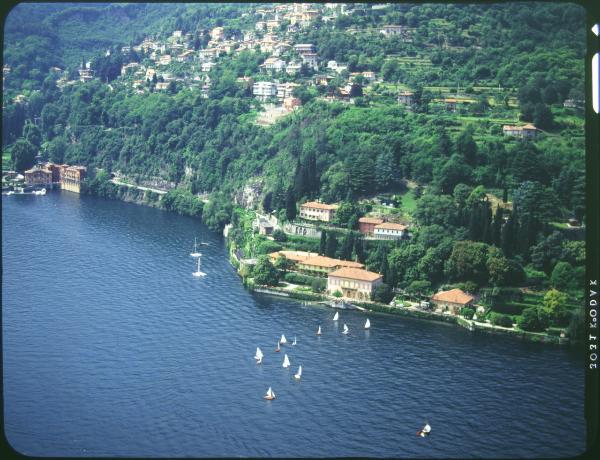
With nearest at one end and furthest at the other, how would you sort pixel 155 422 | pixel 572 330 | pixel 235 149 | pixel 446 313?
1. pixel 155 422
2. pixel 572 330
3. pixel 446 313
4. pixel 235 149

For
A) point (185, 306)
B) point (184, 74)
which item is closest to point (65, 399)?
point (185, 306)

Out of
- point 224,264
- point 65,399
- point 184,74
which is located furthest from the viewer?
point 184,74

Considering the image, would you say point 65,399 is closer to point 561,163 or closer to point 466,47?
point 561,163

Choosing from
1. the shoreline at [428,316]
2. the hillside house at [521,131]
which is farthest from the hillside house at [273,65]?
the shoreline at [428,316]

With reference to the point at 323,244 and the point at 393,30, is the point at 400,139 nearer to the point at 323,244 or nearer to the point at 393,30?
the point at 323,244

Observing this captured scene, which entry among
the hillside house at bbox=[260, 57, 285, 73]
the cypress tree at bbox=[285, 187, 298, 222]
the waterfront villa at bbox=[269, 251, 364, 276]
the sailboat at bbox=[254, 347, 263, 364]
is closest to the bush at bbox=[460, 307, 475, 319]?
the waterfront villa at bbox=[269, 251, 364, 276]

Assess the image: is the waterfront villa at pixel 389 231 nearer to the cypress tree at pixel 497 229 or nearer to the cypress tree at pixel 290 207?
the cypress tree at pixel 497 229

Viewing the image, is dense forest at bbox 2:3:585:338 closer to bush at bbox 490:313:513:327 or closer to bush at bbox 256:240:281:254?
bush at bbox 490:313:513:327
